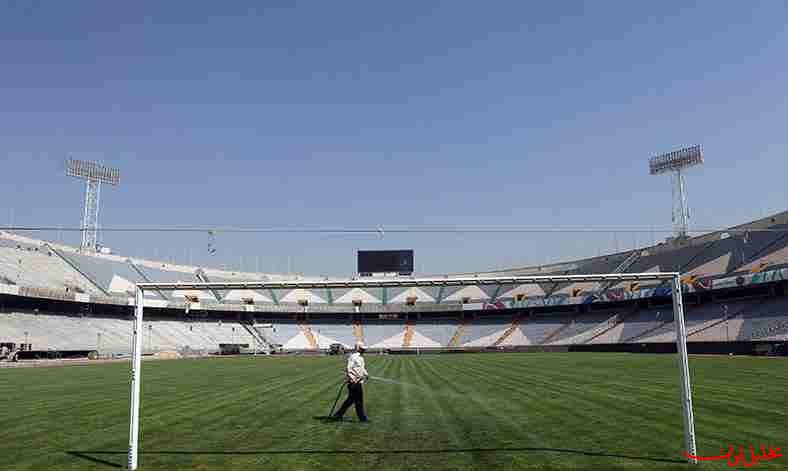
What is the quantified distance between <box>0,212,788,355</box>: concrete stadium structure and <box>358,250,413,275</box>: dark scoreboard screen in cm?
913

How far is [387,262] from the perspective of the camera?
3428 inches

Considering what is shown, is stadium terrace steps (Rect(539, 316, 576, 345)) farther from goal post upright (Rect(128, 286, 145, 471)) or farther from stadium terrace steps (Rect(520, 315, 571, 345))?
goal post upright (Rect(128, 286, 145, 471))

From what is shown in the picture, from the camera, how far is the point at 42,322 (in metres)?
63.5

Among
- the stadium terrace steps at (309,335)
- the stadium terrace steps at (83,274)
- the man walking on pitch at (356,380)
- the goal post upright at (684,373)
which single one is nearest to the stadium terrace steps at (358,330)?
the stadium terrace steps at (309,335)

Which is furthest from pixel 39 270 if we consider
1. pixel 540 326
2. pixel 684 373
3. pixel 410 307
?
pixel 684 373

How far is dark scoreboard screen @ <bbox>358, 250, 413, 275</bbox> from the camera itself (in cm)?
8675

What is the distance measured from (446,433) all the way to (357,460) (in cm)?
297

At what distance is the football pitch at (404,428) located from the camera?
9.47 meters

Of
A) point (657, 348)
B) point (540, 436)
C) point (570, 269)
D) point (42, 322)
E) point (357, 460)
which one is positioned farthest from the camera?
point (570, 269)

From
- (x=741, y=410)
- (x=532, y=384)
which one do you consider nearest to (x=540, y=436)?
(x=741, y=410)

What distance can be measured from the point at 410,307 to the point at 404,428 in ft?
265

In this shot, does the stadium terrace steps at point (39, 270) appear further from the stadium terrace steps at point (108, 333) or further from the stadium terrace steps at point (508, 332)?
the stadium terrace steps at point (508, 332)

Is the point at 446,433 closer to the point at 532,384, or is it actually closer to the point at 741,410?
the point at 741,410

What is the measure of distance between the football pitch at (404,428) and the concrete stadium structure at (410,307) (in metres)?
33.8
